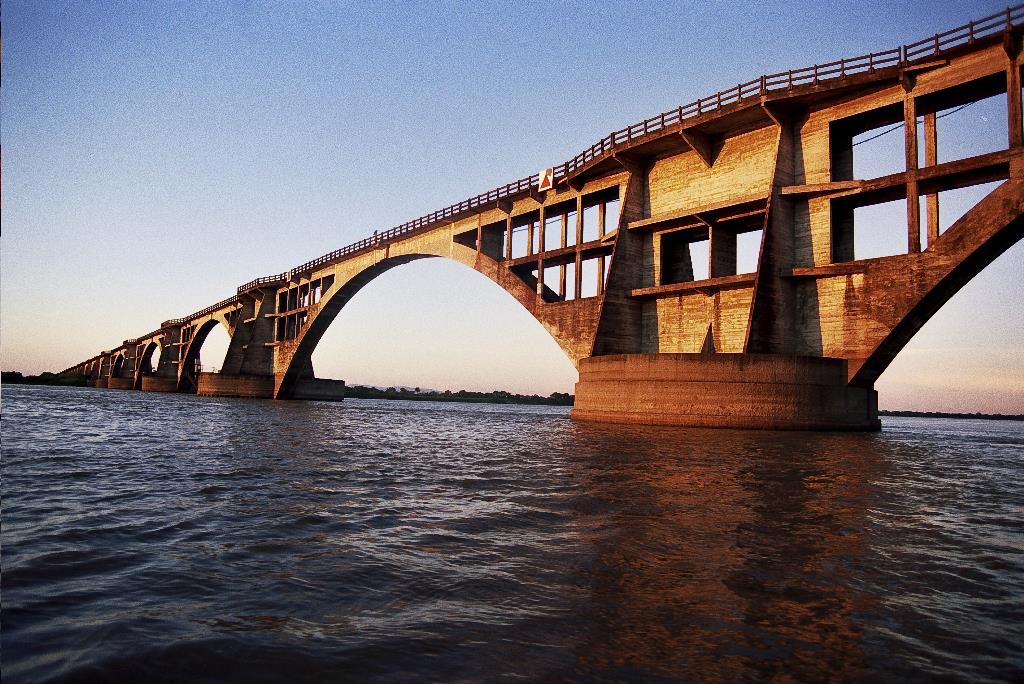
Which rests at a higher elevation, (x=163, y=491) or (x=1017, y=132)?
(x=1017, y=132)

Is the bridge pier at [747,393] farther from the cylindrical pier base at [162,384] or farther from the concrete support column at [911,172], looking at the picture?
the cylindrical pier base at [162,384]

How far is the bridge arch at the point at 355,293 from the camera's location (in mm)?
37781

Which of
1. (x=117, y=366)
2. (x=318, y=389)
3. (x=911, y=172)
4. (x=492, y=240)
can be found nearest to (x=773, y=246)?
(x=911, y=172)

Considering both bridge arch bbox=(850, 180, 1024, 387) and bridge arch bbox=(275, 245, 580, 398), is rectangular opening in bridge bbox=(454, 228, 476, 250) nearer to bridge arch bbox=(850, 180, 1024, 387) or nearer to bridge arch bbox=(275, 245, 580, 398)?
bridge arch bbox=(275, 245, 580, 398)

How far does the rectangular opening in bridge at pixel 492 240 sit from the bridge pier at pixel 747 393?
69.8 feet

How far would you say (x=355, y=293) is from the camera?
207 ft

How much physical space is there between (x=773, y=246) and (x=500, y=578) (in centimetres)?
2446

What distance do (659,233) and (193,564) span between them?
98.1 ft

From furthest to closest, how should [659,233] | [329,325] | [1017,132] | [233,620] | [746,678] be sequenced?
[329,325], [659,233], [1017,132], [233,620], [746,678]

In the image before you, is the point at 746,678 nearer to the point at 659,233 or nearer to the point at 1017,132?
the point at 1017,132

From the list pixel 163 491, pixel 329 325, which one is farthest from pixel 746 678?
pixel 329 325

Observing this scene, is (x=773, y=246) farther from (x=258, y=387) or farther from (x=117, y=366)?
(x=117, y=366)

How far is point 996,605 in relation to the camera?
13.1ft

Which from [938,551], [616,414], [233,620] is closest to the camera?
[233,620]
